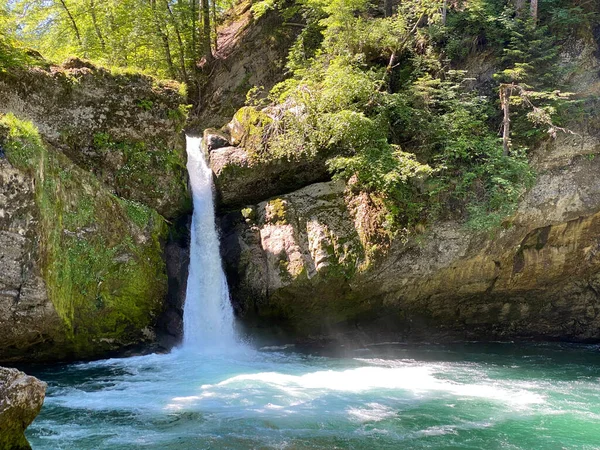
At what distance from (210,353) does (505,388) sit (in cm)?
648

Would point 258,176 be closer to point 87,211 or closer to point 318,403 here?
point 87,211

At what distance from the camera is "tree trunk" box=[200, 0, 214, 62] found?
1995cm

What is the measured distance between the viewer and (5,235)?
29.8 ft

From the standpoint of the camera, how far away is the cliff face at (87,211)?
938 cm

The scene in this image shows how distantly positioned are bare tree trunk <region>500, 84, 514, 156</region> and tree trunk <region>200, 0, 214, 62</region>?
11.9 m

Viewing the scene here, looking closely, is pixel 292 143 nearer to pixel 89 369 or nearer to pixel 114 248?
pixel 114 248

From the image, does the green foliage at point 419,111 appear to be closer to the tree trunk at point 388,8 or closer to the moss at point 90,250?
the tree trunk at point 388,8

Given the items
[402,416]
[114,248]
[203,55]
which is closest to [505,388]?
[402,416]

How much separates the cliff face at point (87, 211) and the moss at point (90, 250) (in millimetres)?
23

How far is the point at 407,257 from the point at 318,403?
17.8 feet

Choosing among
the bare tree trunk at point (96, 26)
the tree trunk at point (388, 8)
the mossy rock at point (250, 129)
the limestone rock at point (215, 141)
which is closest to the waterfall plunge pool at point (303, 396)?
the limestone rock at point (215, 141)

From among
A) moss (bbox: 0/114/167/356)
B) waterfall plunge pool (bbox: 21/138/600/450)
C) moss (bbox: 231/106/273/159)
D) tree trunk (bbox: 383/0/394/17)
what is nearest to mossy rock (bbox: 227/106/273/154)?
moss (bbox: 231/106/273/159)

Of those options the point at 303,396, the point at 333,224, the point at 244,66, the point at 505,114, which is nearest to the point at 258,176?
the point at 333,224

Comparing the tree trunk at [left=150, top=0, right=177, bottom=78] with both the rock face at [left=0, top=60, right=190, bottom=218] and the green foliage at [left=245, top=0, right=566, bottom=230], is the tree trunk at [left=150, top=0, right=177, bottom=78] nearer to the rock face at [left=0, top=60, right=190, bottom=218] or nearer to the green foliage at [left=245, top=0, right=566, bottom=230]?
the rock face at [left=0, top=60, right=190, bottom=218]
